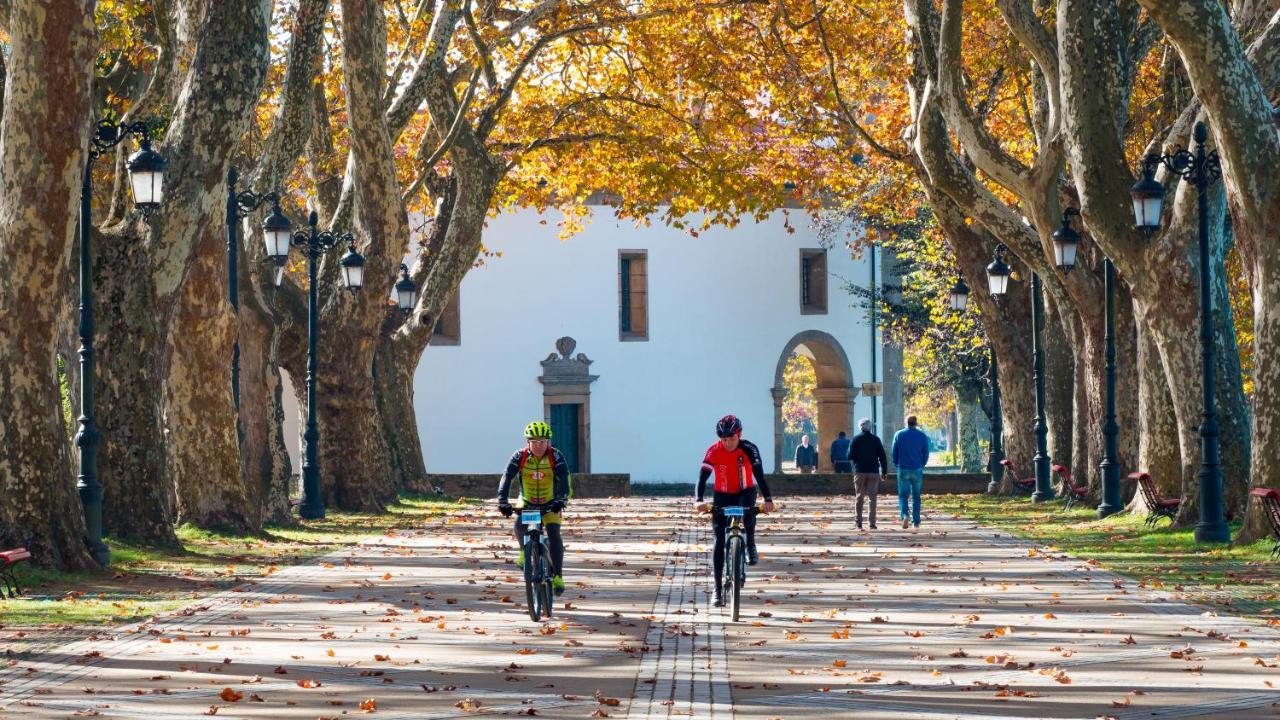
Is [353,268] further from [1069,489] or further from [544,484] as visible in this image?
[544,484]

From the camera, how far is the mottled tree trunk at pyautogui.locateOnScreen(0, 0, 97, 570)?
16562 millimetres

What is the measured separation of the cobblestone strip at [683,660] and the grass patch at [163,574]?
382cm

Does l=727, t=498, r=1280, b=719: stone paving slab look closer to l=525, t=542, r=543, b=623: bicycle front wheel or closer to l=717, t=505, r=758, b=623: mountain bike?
l=717, t=505, r=758, b=623: mountain bike

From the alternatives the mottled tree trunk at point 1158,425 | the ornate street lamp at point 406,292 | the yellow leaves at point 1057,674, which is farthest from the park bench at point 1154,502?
the ornate street lamp at point 406,292

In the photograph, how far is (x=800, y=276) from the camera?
57.3 meters

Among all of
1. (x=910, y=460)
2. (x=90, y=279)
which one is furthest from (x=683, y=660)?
(x=910, y=460)

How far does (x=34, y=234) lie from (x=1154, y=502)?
41.6ft

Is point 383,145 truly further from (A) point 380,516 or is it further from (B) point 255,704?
(B) point 255,704

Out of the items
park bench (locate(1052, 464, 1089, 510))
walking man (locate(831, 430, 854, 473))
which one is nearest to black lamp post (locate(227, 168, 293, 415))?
park bench (locate(1052, 464, 1089, 510))

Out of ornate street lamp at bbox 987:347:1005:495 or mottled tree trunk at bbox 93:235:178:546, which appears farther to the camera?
ornate street lamp at bbox 987:347:1005:495

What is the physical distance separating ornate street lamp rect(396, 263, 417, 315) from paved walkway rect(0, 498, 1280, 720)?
1672 cm

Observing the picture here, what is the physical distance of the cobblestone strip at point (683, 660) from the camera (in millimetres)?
9359

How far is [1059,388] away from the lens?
3200 cm

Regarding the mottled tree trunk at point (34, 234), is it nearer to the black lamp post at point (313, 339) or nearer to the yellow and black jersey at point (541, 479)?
the yellow and black jersey at point (541, 479)
